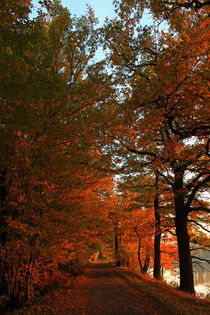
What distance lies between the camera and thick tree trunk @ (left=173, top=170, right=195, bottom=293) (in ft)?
28.8

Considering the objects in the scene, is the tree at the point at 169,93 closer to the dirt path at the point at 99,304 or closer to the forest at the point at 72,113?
the forest at the point at 72,113

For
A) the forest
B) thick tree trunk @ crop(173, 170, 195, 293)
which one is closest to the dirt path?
the forest

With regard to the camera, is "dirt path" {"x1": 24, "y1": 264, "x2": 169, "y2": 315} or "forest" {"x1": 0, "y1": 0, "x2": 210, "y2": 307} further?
"dirt path" {"x1": 24, "y1": 264, "x2": 169, "y2": 315}

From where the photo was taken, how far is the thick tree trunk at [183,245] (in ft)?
28.8

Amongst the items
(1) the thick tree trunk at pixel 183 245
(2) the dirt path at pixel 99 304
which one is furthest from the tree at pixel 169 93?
(2) the dirt path at pixel 99 304

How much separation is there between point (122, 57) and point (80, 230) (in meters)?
7.90

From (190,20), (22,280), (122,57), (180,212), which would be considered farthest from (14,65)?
(180,212)

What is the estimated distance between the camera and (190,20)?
5.81 meters

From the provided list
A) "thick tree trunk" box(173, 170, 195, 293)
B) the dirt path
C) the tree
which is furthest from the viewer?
"thick tree trunk" box(173, 170, 195, 293)

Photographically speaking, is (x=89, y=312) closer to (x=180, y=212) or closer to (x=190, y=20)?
(x=180, y=212)

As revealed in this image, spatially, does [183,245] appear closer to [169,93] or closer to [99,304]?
[99,304]

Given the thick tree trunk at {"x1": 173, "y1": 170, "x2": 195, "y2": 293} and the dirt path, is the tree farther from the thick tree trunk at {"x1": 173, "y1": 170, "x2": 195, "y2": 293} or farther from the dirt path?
the dirt path

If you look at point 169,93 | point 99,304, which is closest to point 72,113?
point 169,93

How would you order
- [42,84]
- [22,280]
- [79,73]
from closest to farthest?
1. [42,84]
2. [22,280]
3. [79,73]
